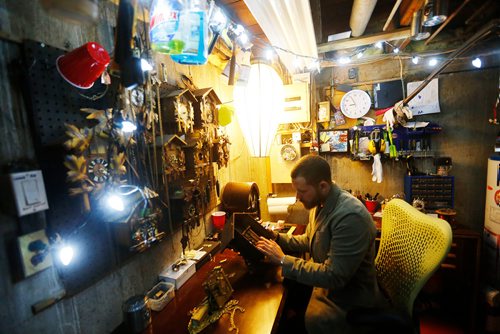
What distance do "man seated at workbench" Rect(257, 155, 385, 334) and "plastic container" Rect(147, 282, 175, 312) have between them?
2.29 feet

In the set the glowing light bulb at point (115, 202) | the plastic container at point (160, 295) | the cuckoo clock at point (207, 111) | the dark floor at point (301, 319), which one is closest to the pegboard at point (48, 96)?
the glowing light bulb at point (115, 202)

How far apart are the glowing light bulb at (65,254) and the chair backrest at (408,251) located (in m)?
1.92

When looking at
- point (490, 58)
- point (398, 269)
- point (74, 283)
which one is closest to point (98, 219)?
point (74, 283)

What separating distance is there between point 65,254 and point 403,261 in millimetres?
2026

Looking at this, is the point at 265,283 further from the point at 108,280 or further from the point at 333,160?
the point at 333,160

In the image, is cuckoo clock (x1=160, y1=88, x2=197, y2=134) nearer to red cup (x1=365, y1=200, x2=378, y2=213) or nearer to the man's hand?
the man's hand

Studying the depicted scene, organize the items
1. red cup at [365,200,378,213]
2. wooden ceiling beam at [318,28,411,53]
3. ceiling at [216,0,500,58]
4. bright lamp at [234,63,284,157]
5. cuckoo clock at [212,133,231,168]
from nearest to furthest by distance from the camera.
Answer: bright lamp at [234,63,284,157], cuckoo clock at [212,133,231,168], ceiling at [216,0,500,58], wooden ceiling beam at [318,28,411,53], red cup at [365,200,378,213]

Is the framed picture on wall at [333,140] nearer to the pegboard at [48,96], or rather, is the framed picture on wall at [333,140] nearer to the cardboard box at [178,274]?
the cardboard box at [178,274]

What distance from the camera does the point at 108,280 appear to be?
1370 mm

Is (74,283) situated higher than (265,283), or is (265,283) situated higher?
(74,283)

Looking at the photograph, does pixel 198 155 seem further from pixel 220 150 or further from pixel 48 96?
pixel 48 96

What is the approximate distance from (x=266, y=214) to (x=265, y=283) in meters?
2.21

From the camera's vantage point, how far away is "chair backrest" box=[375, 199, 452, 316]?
1.38 metres

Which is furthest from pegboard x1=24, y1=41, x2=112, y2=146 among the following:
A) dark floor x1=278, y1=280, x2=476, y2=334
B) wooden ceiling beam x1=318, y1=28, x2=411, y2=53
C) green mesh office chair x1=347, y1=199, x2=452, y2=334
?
wooden ceiling beam x1=318, y1=28, x2=411, y2=53
